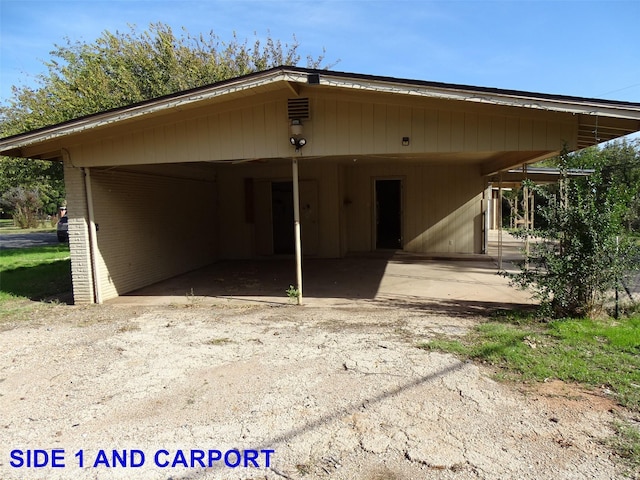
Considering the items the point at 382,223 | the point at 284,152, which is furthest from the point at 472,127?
the point at 382,223

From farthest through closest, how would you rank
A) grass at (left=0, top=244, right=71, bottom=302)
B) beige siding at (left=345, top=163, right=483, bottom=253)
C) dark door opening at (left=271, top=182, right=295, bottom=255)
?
dark door opening at (left=271, top=182, right=295, bottom=255), beige siding at (left=345, top=163, right=483, bottom=253), grass at (left=0, top=244, right=71, bottom=302)

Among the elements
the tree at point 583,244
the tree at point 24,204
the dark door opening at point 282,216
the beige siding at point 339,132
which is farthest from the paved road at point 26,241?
the tree at point 583,244

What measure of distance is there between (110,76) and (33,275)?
8934mm

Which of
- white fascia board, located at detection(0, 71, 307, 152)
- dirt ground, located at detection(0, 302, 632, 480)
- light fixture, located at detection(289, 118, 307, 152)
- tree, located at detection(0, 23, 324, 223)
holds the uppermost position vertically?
tree, located at detection(0, 23, 324, 223)

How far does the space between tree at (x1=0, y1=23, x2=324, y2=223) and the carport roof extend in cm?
797

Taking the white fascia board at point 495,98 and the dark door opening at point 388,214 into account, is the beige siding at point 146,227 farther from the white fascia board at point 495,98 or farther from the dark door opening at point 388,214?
the dark door opening at point 388,214

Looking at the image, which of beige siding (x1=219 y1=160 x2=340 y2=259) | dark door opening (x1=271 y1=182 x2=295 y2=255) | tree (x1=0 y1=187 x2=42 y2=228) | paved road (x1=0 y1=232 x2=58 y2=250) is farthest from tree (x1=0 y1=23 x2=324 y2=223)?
tree (x1=0 y1=187 x2=42 y2=228)

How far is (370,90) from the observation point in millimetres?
5363

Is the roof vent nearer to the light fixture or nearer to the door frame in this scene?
the light fixture

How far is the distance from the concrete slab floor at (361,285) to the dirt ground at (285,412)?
1.65m

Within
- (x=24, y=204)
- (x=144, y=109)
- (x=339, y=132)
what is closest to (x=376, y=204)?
(x=339, y=132)

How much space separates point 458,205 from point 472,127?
19.0ft

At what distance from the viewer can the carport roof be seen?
4.82 meters

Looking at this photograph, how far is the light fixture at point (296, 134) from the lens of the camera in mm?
5965
